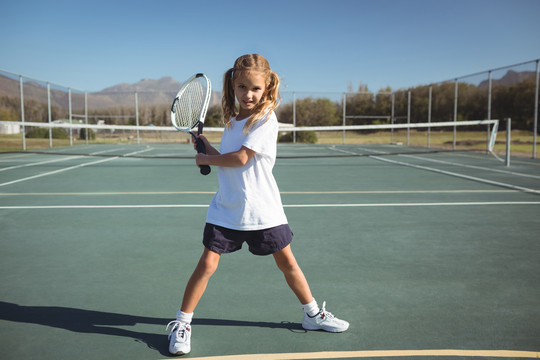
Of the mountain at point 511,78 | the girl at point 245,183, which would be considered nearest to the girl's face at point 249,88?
the girl at point 245,183

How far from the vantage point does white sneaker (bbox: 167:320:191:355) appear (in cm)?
205

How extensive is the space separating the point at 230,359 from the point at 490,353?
3.61 feet

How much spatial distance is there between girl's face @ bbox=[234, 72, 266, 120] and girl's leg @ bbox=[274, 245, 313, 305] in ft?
2.27

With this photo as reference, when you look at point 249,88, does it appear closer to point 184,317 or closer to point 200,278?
point 200,278

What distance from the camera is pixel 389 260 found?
11.3 feet

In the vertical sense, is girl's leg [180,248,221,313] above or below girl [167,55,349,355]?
below

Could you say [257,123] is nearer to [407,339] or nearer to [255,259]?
[407,339]

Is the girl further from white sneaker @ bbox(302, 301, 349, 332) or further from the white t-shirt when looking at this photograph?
white sneaker @ bbox(302, 301, 349, 332)

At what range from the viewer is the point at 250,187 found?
84.4 inches

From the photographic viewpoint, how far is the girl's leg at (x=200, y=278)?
7.11 feet

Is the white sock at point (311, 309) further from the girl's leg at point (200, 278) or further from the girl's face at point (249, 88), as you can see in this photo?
the girl's face at point (249, 88)

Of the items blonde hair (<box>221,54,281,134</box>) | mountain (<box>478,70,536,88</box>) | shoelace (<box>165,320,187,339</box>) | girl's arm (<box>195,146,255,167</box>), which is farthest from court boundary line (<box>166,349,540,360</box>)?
mountain (<box>478,70,536,88</box>)

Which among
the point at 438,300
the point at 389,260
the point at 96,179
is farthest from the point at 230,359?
the point at 96,179

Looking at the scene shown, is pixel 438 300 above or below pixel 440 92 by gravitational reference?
below
